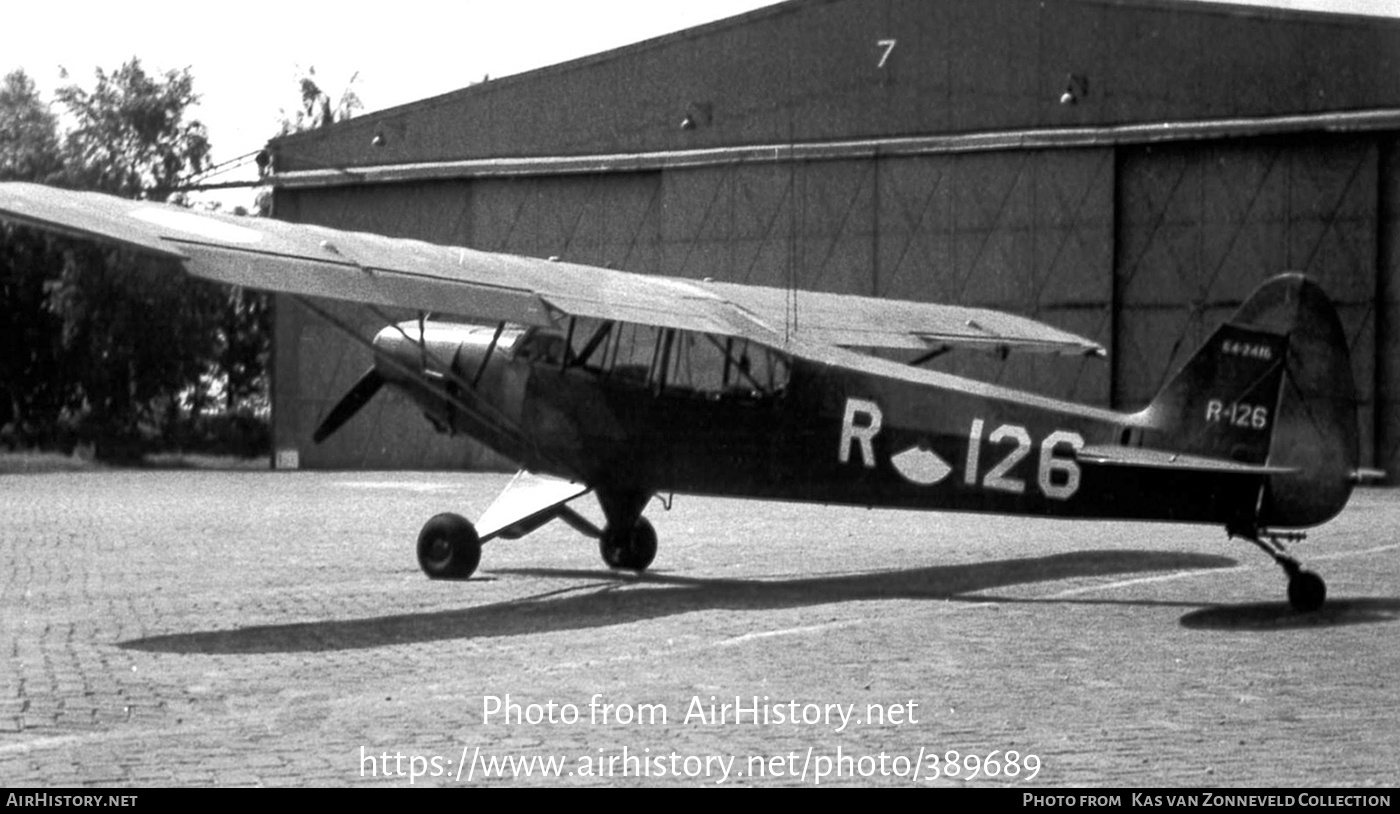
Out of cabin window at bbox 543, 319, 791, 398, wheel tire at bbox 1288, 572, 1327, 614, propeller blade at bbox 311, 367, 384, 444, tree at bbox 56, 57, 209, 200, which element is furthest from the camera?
tree at bbox 56, 57, 209, 200

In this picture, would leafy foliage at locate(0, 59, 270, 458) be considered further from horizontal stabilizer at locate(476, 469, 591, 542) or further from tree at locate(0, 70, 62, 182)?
horizontal stabilizer at locate(476, 469, 591, 542)

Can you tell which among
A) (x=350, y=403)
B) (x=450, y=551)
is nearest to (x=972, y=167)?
(x=350, y=403)

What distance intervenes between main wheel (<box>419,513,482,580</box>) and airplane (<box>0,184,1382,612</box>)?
1 centimetres

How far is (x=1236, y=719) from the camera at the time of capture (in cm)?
836

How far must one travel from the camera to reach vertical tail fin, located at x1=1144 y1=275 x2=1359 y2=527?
12.2 metres

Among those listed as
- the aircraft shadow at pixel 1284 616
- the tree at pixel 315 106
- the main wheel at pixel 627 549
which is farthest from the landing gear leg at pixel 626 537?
the tree at pixel 315 106

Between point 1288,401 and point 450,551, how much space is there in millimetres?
6469

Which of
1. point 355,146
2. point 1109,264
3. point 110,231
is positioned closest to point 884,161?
point 1109,264

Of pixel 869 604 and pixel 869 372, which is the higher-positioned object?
pixel 869 372

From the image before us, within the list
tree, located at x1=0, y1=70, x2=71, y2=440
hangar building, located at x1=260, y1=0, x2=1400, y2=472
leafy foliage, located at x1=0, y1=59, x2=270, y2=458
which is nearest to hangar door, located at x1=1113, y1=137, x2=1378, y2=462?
hangar building, located at x1=260, y1=0, x2=1400, y2=472

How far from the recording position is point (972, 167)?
104 ft

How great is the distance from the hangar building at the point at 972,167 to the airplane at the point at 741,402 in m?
13.4
